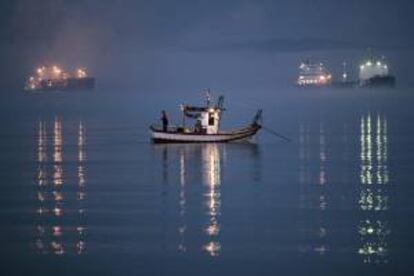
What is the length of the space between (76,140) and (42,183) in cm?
2891

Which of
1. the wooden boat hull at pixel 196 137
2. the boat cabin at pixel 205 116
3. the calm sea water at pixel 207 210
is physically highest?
the boat cabin at pixel 205 116

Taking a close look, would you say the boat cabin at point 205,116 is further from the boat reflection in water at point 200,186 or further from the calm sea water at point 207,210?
the calm sea water at point 207,210

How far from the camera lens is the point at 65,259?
2488 centimetres

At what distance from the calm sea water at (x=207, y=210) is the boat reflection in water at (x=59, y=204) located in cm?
7

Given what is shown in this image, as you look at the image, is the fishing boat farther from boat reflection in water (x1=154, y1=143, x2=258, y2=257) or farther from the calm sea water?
the calm sea water

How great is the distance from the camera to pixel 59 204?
3441cm

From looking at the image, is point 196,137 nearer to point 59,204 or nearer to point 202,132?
point 202,132

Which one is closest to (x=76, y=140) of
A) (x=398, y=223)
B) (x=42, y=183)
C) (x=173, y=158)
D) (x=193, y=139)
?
(x=193, y=139)

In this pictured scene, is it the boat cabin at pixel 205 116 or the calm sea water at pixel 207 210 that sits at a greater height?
the boat cabin at pixel 205 116

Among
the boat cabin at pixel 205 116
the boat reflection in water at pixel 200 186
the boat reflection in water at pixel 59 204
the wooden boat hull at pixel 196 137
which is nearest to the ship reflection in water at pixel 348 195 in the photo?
the boat reflection in water at pixel 200 186

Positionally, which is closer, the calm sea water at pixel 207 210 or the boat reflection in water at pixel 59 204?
the calm sea water at pixel 207 210

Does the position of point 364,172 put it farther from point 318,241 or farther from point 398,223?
point 318,241

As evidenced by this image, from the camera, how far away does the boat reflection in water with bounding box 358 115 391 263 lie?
2602 centimetres

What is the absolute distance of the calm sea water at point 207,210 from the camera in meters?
24.8
